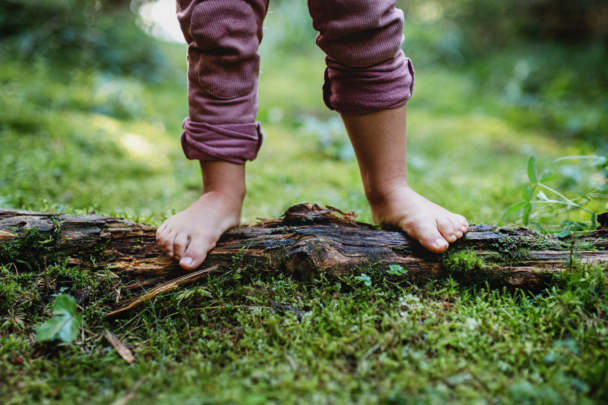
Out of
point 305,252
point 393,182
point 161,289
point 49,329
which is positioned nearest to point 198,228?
point 161,289

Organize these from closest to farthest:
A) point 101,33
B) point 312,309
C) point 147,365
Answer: point 147,365, point 312,309, point 101,33

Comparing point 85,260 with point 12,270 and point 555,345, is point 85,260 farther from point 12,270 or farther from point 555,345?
point 555,345

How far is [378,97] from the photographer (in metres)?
1.32

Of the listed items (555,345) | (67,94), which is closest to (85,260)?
(555,345)

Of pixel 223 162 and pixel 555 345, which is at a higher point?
pixel 223 162

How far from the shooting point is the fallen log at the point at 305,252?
46.6 inches

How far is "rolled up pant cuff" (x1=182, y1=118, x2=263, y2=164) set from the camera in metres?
1.40

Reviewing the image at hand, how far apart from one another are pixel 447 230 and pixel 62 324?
1137 millimetres

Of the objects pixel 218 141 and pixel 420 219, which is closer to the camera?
pixel 420 219

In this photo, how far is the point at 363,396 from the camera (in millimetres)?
802

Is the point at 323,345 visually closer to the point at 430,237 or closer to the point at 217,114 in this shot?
the point at 430,237

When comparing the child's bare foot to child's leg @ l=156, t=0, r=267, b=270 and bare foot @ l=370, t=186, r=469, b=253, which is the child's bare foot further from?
bare foot @ l=370, t=186, r=469, b=253

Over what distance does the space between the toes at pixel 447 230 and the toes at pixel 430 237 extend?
17 millimetres

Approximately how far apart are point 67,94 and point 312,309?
11.3 feet
